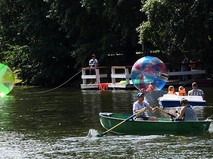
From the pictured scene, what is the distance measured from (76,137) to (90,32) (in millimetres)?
28185

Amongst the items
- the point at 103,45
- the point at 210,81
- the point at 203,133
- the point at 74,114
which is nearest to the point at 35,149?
the point at 203,133

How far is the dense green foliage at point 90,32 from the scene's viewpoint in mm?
41312

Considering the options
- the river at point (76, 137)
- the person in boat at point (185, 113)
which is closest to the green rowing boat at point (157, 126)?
the river at point (76, 137)

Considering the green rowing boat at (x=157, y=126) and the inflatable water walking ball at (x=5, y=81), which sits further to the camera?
the inflatable water walking ball at (x=5, y=81)

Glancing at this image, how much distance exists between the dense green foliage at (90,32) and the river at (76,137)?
5.90m

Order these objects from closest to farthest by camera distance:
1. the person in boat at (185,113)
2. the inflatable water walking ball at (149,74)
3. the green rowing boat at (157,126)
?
the green rowing boat at (157,126), the person in boat at (185,113), the inflatable water walking ball at (149,74)

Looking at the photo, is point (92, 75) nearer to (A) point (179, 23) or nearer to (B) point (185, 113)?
(A) point (179, 23)

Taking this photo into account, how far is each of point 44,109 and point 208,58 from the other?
15458mm

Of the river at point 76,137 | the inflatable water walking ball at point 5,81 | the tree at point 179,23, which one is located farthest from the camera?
the tree at point 179,23

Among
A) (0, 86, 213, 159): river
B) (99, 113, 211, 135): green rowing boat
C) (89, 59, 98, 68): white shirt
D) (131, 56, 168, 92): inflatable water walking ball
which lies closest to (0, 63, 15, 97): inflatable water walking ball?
(0, 86, 213, 159): river

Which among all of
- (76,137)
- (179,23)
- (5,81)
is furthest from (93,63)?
(76,137)

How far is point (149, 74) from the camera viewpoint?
108 feet

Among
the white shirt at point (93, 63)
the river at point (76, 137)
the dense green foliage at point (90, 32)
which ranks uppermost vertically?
the dense green foliage at point (90, 32)

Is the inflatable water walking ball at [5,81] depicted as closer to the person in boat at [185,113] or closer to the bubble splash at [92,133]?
the bubble splash at [92,133]
